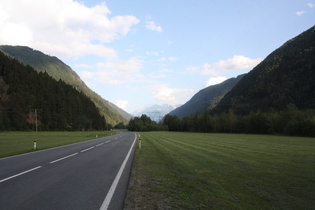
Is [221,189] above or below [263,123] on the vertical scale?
below

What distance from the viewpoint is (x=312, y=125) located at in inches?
2047

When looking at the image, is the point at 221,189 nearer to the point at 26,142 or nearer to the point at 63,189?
the point at 63,189

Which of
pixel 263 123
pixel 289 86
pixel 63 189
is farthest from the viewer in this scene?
pixel 289 86

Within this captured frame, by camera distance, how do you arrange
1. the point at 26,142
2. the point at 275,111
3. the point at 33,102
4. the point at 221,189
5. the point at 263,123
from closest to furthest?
the point at 221,189 → the point at 26,142 → the point at 263,123 → the point at 33,102 → the point at 275,111

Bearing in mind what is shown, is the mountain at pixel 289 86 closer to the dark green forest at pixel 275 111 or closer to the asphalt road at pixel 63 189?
the dark green forest at pixel 275 111

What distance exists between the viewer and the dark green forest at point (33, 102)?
8388 cm

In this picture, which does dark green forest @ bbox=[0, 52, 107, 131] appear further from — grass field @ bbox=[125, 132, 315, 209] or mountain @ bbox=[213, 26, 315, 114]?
mountain @ bbox=[213, 26, 315, 114]

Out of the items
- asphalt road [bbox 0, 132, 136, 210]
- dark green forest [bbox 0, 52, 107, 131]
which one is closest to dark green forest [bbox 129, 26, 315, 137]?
asphalt road [bbox 0, 132, 136, 210]

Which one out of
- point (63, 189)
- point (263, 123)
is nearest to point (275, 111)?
point (263, 123)

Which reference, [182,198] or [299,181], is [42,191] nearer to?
[182,198]

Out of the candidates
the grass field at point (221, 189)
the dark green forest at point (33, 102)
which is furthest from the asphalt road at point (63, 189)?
the dark green forest at point (33, 102)

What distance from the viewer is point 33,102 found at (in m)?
94.7

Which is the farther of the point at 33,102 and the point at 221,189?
the point at 33,102

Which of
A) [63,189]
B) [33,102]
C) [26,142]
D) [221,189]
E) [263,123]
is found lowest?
[221,189]
